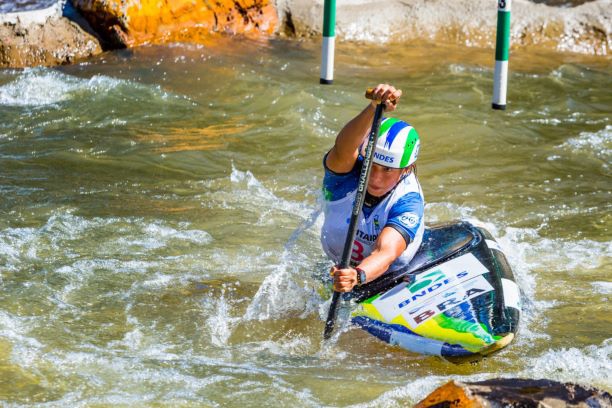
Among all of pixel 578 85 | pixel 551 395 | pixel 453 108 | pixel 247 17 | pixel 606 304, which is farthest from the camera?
pixel 247 17

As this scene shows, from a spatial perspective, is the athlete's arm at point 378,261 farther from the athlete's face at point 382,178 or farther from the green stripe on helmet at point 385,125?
the green stripe on helmet at point 385,125

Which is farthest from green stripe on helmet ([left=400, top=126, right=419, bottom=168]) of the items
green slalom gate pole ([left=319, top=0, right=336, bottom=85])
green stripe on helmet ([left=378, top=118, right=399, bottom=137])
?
green slalom gate pole ([left=319, top=0, right=336, bottom=85])

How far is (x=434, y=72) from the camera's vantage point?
1041 centimetres

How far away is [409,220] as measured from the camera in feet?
15.2

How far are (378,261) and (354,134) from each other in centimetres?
62

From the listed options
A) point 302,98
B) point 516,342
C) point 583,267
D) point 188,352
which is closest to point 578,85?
point 302,98

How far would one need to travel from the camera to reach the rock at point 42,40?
9.93m

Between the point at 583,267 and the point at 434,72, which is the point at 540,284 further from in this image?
the point at 434,72

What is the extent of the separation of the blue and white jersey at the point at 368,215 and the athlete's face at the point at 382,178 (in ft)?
0.14

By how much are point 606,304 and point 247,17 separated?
6.94 m

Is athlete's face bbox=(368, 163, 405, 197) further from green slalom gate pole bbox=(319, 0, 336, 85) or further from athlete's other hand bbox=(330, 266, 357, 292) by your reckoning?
green slalom gate pole bbox=(319, 0, 336, 85)

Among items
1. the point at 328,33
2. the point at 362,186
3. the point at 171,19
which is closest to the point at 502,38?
the point at 328,33

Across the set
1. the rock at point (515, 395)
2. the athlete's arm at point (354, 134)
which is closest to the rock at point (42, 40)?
the athlete's arm at point (354, 134)

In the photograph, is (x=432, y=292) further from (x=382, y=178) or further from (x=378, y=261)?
(x=382, y=178)
